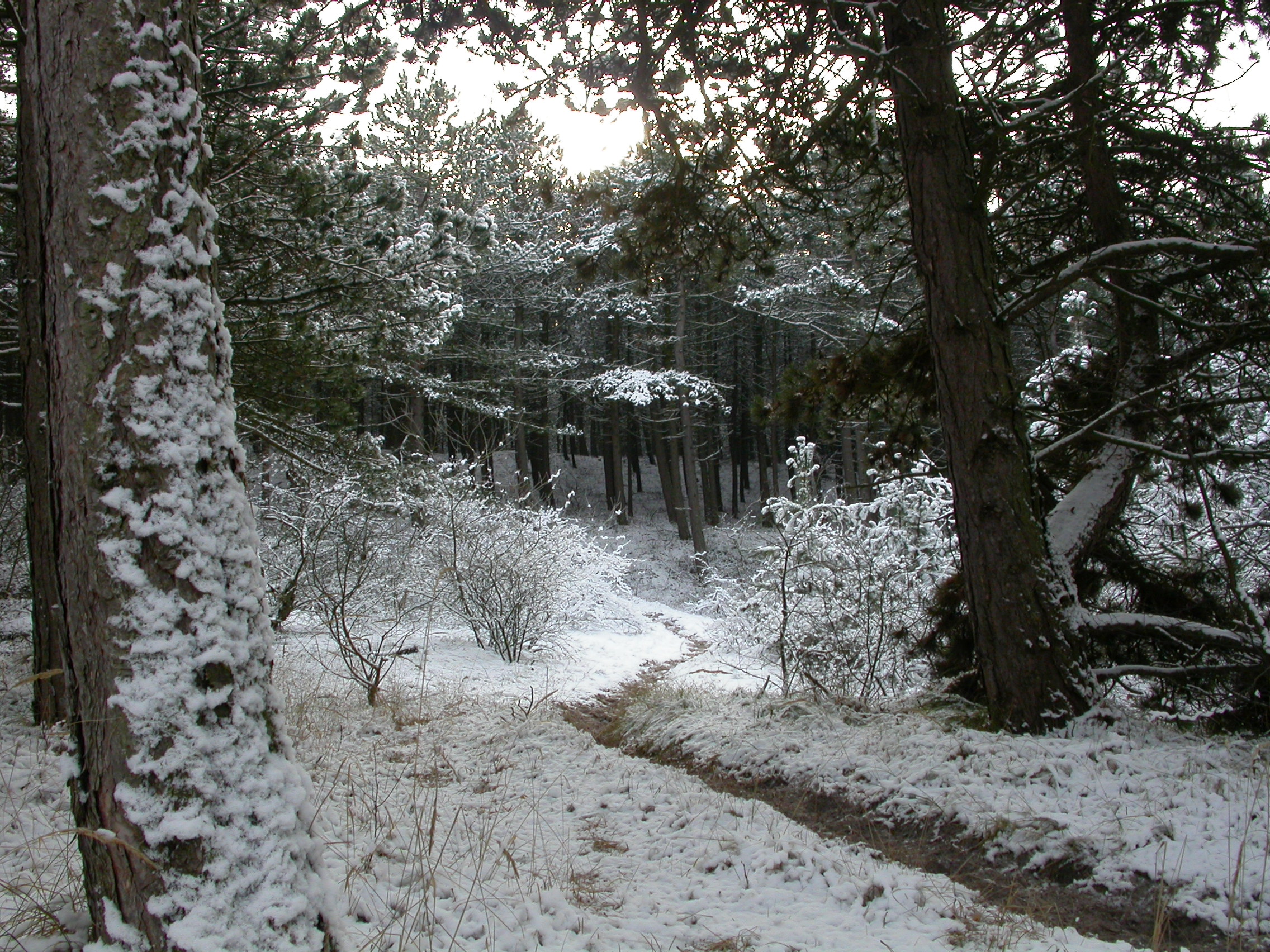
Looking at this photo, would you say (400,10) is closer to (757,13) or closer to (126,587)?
(757,13)

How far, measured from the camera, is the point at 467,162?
20.0m

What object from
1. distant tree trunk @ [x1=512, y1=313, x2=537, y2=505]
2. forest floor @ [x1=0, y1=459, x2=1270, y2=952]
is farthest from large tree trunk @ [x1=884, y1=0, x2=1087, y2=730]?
distant tree trunk @ [x1=512, y1=313, x2=537, y2=505]

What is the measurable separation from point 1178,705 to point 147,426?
20.9 feet

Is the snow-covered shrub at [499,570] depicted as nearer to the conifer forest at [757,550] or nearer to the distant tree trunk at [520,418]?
the conifer forest at [757,550]

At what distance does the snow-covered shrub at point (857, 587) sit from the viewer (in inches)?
291

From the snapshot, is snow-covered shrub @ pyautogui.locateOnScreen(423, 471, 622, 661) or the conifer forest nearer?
the conifer forest

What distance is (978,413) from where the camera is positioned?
15.3ft

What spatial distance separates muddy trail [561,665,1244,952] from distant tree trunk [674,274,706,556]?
1551 centimetres

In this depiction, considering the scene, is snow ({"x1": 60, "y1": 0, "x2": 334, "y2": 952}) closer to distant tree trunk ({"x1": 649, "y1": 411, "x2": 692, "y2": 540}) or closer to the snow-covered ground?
the snow-covered ground

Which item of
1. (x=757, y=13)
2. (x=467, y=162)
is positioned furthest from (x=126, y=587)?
(x=467, y=162)

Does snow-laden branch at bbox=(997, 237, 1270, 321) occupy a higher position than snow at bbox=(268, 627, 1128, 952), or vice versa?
snow-laden branch at bbox=(997, 237, 1270, 321)

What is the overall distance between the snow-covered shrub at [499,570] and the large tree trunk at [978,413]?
680 centimetres

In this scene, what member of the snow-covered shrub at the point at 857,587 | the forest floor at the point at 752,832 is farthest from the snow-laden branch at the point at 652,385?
the forest floor at the point at 752,832

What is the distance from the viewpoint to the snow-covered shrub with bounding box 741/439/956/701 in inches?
291
